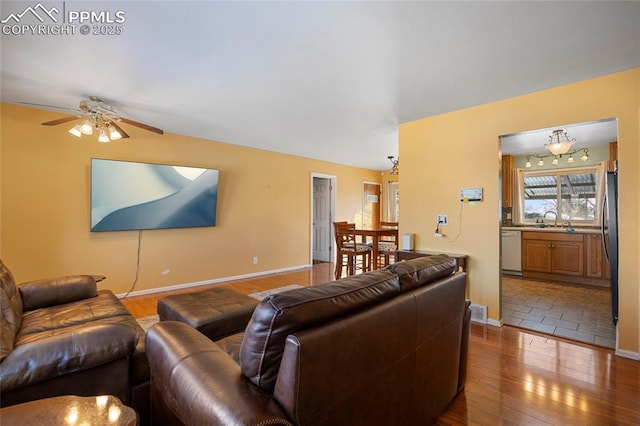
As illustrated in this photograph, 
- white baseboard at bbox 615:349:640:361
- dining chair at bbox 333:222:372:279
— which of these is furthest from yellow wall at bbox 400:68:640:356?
dining chair at bbox 333:222:372:279

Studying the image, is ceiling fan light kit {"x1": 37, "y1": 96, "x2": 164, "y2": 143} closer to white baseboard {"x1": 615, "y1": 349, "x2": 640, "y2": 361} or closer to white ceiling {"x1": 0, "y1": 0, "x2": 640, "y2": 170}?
white ceiling {"x1": 0, "y1": 0, "x2": 640, "y2": 170}

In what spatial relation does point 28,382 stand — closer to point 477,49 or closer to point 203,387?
point 203,387

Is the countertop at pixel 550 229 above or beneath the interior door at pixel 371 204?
beneath

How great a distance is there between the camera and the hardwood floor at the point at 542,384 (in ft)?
5.57

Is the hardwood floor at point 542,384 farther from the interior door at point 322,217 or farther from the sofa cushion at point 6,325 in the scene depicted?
the interior door at point 322,217

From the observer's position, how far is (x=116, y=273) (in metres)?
3.84

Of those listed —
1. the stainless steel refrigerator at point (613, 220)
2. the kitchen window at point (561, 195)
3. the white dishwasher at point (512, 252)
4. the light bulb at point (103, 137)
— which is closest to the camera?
the stainless steel refrigerator at point (613, 220)

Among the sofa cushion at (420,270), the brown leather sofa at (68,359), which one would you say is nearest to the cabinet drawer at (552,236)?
the sofa cushion at (420,270)

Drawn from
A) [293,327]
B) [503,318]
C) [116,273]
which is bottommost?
[503,318]

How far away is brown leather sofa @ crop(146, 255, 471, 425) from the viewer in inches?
35.1

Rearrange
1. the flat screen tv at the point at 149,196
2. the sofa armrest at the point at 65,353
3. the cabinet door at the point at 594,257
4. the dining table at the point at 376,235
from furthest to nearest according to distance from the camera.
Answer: the cabinet door at the point at 594,257 < the dining table at the point at 376,235 < the flat screen tv at the point at 149,196 < the sofa armrest at the point at 65,353

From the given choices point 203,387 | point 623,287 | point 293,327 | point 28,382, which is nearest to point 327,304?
point 293,327

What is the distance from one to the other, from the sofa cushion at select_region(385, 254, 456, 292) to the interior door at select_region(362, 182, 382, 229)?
223 inches

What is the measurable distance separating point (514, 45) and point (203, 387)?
2.75 metres
